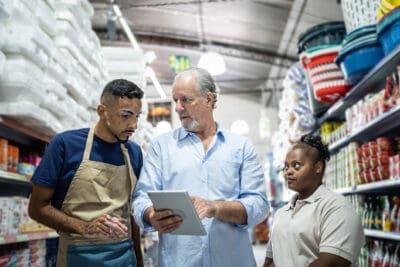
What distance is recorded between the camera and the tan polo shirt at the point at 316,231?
2041 mm

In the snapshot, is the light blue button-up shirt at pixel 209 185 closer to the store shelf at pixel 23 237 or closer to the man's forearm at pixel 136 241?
the man's forearm at pixel 136 241

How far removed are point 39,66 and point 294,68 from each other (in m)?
3.14

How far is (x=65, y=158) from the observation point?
6.52ft

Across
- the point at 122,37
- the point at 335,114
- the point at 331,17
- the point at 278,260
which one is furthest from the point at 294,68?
the point at 122,37

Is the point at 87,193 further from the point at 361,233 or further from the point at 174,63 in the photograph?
the point at 174,63

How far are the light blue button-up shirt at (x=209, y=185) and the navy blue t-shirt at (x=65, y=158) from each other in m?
0.20

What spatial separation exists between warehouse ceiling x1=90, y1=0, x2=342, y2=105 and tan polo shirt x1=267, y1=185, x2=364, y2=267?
415 cm

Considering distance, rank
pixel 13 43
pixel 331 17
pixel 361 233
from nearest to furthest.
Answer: pixel 361 233 < pixel 13 43 < pixel 331 17

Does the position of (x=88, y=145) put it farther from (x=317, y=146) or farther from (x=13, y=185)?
(x=13, y=185)

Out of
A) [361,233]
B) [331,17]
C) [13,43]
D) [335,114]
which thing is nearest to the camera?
[361,233]

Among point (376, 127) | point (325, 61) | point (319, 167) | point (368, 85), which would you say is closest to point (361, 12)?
point (368, 85)

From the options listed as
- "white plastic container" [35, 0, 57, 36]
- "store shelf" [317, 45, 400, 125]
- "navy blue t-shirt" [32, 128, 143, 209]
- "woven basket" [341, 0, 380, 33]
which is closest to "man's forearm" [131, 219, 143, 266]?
"navy blue t-shirt" [32, 128, 143, 209]

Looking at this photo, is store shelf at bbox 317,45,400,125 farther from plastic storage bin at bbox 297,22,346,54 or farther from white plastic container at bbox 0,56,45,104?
white plastic container at bbox 0,56,45,104

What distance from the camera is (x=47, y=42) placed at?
9.90 feet
